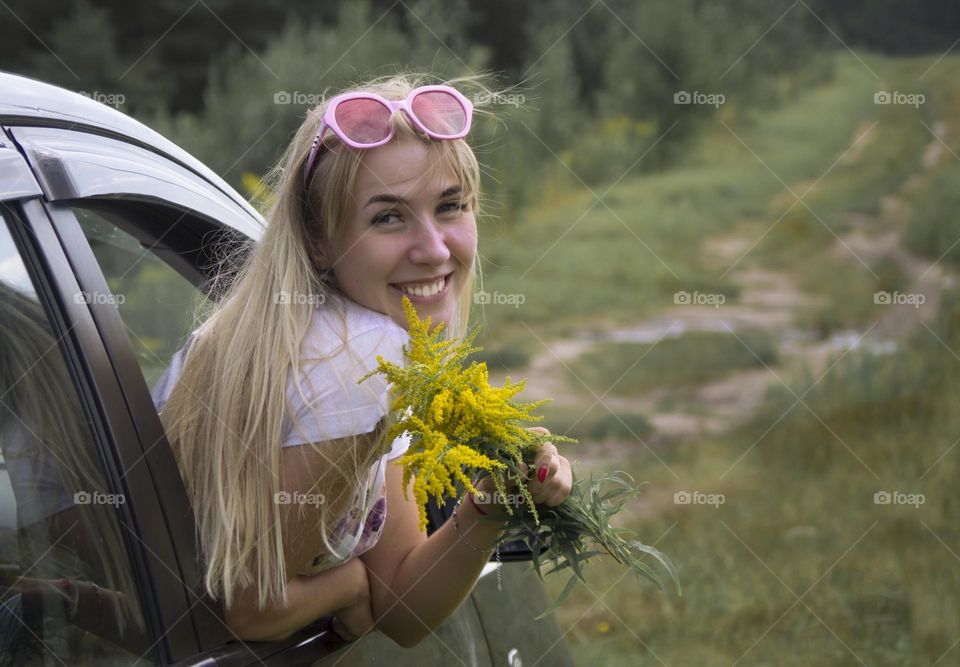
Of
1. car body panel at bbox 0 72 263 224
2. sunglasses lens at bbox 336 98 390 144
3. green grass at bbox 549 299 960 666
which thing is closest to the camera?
car body panel at bbox 0 72 263 224

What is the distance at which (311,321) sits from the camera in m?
1.81

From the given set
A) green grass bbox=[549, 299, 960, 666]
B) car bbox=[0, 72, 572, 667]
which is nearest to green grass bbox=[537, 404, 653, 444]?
green grass bbox=[549, 299, 960, 666]

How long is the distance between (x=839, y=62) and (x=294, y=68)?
25252 mm

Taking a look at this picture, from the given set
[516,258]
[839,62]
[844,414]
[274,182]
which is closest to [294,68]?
[516,258]

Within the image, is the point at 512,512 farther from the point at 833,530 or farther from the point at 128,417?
the point at 833,530

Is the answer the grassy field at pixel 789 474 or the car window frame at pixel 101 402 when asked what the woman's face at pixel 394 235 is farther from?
the grassy field at pixel 789 474

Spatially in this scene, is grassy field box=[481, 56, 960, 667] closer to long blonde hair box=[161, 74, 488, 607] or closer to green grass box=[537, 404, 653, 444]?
green grass box=[537, 404, 653, 444]

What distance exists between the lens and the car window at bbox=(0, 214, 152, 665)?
148 cm

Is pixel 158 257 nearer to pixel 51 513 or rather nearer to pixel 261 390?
pixel 261 390

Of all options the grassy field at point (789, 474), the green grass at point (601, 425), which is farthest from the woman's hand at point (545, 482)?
the green grass at point (601, 425)

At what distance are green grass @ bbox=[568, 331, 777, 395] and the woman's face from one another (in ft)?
23.3

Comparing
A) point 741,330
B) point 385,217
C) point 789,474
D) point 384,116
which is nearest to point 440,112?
point 384,116

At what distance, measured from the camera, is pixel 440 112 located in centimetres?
200

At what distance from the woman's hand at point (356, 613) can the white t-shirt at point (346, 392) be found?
3cm
